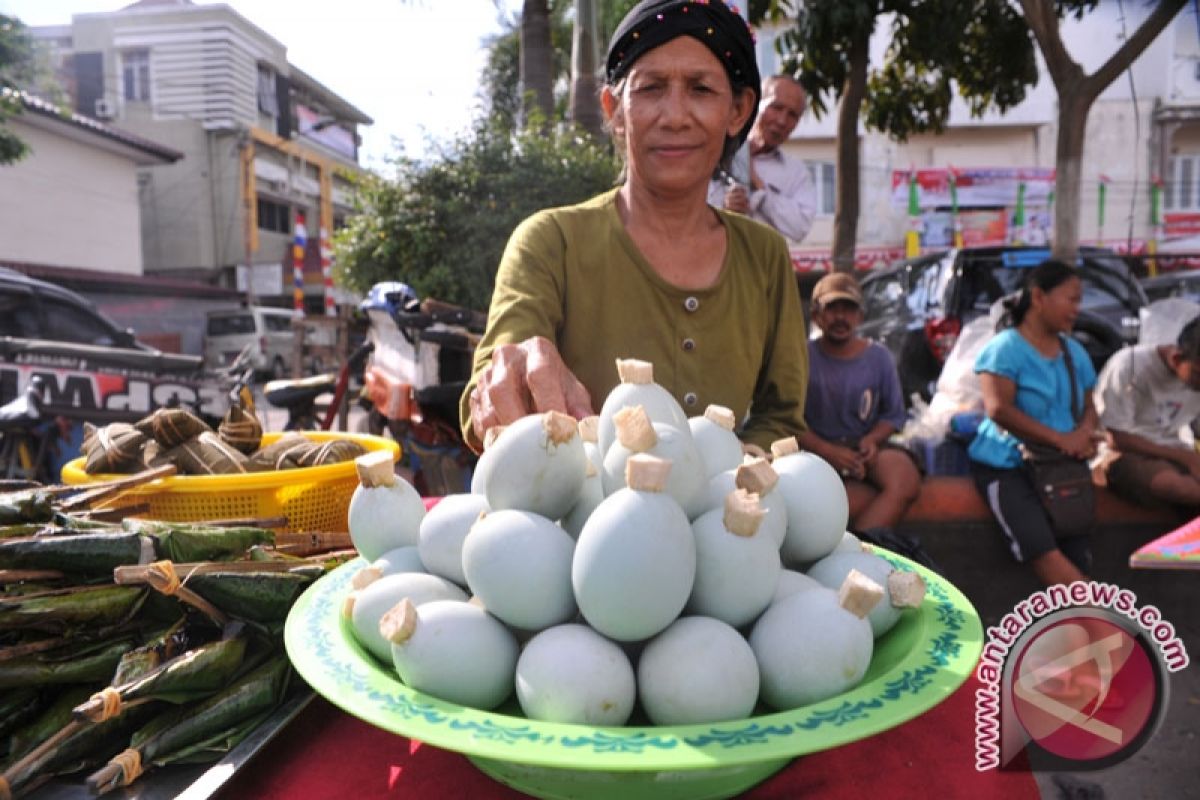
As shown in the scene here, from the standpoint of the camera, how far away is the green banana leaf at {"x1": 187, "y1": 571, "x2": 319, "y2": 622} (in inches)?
44.9

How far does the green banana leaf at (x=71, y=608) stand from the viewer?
1093 mm

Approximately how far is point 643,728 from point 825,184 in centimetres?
2298

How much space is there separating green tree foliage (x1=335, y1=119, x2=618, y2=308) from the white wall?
12.5 metres

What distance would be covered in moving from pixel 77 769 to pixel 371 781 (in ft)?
1.23

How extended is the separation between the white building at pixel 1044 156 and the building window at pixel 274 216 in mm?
16103

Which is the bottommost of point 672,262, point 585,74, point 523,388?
point 523,388

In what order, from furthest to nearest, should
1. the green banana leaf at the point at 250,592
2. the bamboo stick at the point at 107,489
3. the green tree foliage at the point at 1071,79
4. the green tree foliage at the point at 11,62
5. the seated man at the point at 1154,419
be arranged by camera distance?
the green tree foliage at the point at 11,62 < the green tree foliage at the point at 1071,79 < the seated man at the point at 1154,419 < the bamboo stick at the point at 107,489 < the green banana leaf at the point at 250,592

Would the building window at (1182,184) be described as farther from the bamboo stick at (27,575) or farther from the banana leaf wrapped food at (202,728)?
the bamboo stick at (27,575)

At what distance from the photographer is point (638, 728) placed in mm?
729

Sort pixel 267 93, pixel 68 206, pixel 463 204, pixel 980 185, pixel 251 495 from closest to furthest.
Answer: pixel 251 495
pixel 463 204
pixel 68 206
pixel 980 185
pixel 267 93

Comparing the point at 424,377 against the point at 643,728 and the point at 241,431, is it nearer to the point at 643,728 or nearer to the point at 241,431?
the point at 241,431

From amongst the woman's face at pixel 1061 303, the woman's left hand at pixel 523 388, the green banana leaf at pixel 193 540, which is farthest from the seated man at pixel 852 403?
the green banana leaf at pixel 193 540

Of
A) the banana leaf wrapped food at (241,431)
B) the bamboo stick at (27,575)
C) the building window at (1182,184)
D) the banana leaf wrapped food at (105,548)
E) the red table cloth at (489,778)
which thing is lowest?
the red table cloth at (489,778)

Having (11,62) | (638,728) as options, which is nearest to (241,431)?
(638,728)
